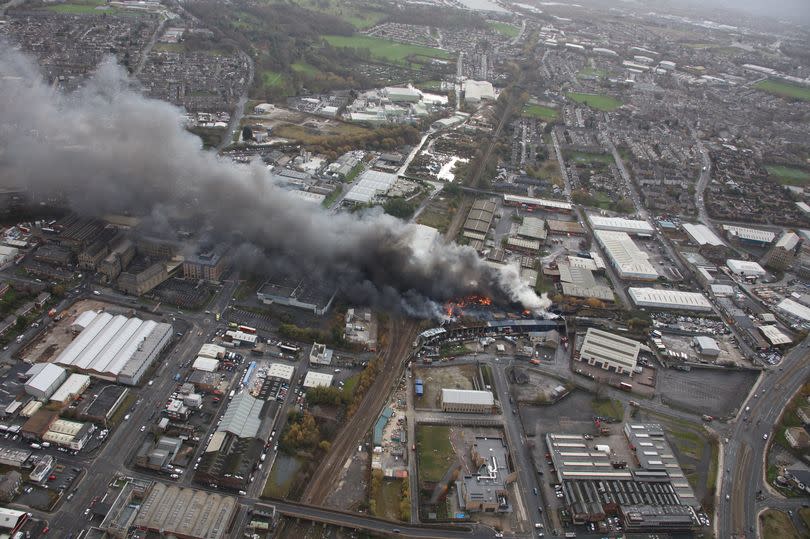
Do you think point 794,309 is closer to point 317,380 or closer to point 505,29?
point 317,380

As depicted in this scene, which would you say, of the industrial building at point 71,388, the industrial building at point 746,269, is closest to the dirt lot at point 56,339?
the industrial building at point 71,388

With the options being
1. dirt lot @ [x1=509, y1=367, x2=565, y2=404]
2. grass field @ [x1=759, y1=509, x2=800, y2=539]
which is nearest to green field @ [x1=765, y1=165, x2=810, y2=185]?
dirt lot @ [x1=509, y1=367, x2=565, y2=404]

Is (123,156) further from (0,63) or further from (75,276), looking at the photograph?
(0,63)

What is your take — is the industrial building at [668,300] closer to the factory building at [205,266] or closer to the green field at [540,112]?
the factory building at [205,266]

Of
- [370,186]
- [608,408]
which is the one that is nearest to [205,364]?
[608,408]

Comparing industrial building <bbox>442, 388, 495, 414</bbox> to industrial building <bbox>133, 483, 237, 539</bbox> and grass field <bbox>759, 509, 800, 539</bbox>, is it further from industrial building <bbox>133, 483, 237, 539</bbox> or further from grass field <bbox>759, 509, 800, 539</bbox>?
grass field <bbox>759, 509, 800, 539</bbox>

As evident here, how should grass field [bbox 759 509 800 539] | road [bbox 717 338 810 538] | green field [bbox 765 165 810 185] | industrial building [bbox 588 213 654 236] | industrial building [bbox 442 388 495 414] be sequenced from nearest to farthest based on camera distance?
grass field [bbox 759 509 800 539] < road [bbox 717 338 810 538] < industrial building [bbox 442 388 495 414] < industrial building [bbox 588 213 654 236] < green field [bbox 765 165 810 185]
